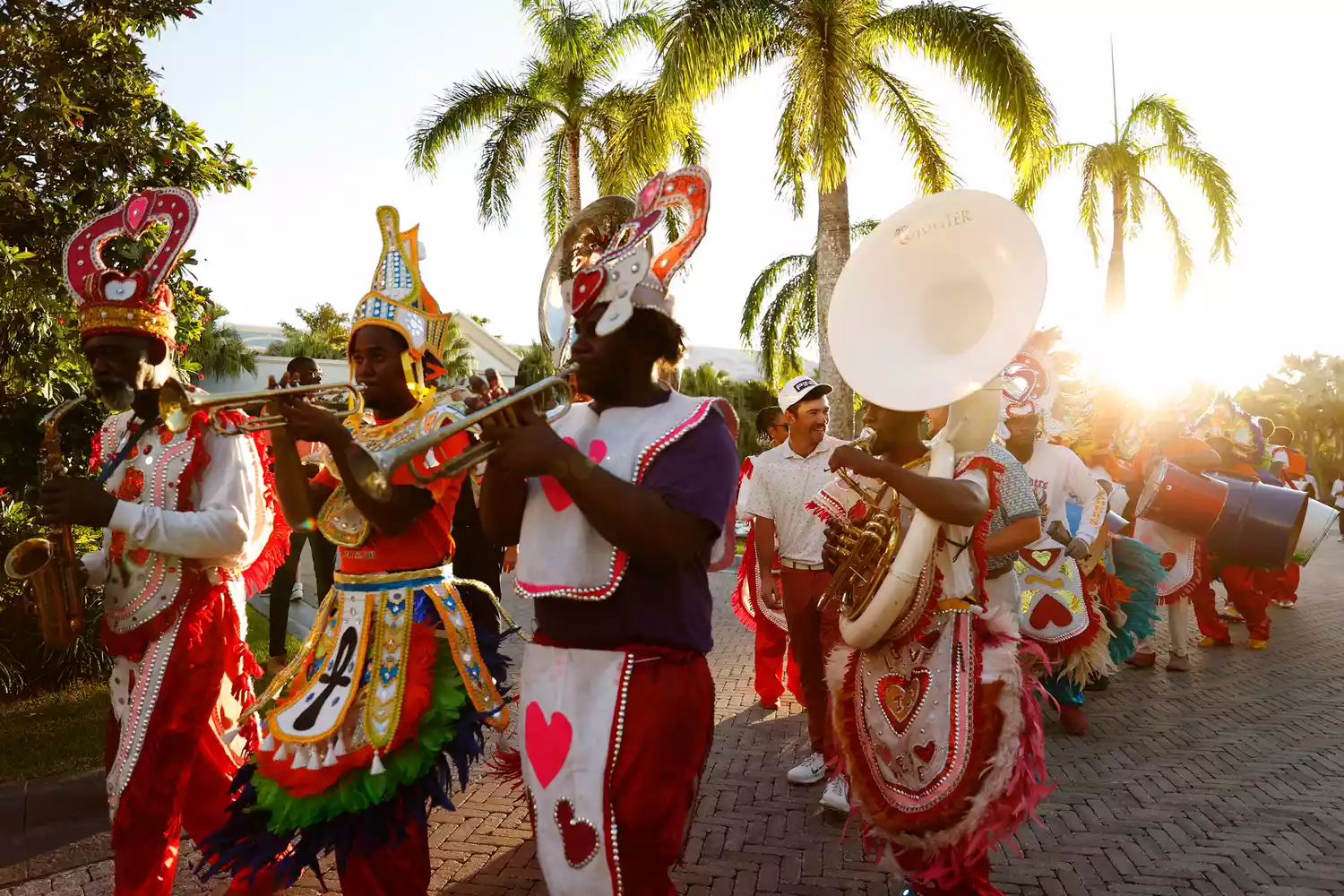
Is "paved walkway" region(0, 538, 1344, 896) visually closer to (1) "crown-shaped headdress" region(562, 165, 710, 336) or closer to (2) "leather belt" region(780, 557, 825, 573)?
(2) "leather belt" region(780, 557, 825, 573)

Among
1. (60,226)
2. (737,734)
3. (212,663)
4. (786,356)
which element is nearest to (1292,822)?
(737,734)

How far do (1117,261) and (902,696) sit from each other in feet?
64.9

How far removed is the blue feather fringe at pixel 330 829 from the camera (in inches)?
106

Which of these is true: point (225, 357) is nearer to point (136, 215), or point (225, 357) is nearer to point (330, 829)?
point (136, 215)

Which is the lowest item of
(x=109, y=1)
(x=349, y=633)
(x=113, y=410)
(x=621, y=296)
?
(x=349, y=633)

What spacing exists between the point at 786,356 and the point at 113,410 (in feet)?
67.0

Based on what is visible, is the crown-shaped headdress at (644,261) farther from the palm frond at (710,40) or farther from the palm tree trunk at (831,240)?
the palm frond at (710,40)

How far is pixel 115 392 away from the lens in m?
3.28

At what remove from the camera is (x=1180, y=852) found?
4203 mm

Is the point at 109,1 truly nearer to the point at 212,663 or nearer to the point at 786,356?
the point at 212,663

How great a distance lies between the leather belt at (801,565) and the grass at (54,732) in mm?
3766

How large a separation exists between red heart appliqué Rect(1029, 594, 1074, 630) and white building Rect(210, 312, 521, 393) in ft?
90.7

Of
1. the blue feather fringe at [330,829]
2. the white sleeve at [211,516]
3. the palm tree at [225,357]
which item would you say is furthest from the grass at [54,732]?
the palm tree at [225,357]

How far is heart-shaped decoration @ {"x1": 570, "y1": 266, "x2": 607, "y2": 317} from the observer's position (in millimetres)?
2336
